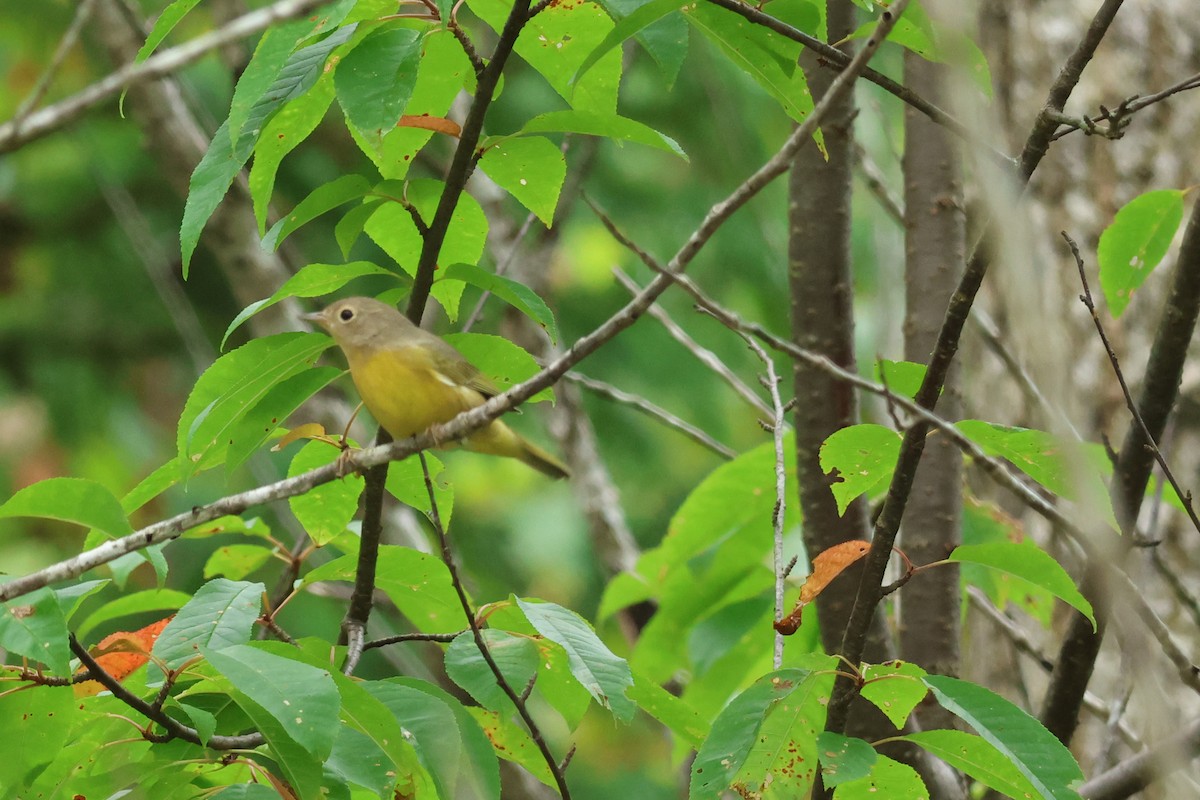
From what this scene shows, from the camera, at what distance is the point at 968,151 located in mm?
1280

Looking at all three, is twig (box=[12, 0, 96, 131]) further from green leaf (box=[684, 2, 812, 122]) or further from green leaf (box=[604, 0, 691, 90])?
green leaf (box=[684, 2, 812, 122])

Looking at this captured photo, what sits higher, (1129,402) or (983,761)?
(1129,402)

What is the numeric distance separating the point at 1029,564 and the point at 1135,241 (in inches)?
34.7

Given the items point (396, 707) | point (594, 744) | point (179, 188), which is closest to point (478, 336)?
point (396, 707)

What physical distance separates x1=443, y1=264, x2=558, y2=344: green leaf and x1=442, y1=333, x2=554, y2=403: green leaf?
0.20 m

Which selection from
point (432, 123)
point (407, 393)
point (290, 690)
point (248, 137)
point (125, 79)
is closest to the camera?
point (125, 79)

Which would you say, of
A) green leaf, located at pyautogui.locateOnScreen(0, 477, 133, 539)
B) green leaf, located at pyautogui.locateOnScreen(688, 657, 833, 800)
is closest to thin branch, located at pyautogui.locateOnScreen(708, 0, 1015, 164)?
green leaf, located at pyautogui.locateOnScreen(688, 657, 833, 800)

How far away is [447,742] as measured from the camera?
7.02 ft

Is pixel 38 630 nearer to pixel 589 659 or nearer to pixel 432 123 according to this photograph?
pixel 589 659

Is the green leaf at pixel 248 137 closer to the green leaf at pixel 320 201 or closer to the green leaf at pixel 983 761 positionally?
the green leaf at pixel 320 201

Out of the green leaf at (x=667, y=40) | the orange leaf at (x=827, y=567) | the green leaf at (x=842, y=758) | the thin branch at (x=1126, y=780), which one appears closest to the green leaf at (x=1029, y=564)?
the orange leaf at (x=827, y=567)

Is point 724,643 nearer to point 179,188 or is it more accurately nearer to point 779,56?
point 779,56

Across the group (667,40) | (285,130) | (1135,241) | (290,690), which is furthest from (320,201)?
(1135,241)

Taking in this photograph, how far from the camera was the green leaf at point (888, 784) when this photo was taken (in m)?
2.13
